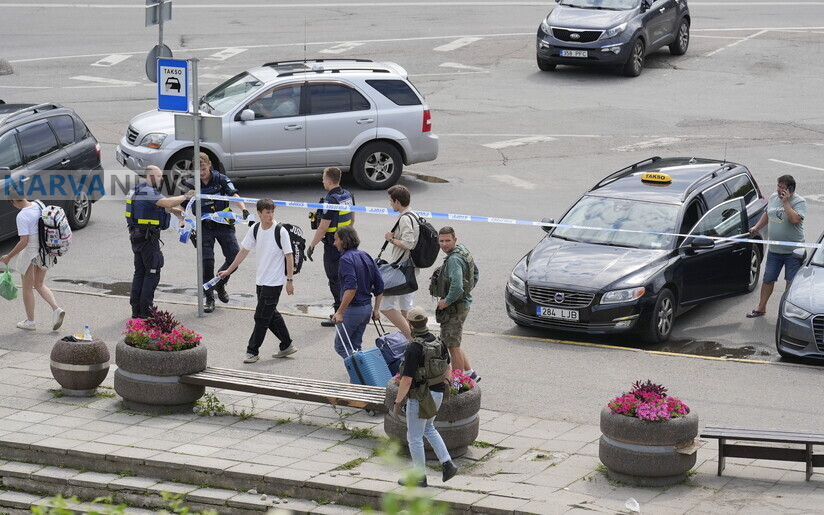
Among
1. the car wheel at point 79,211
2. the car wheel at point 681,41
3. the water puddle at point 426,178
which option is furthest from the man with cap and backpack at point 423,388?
the car wheel at point 681,41

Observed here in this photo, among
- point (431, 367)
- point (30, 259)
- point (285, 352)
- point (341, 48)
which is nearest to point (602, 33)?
point (341, 48)

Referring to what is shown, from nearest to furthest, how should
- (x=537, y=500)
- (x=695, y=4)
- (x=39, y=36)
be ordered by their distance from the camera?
(x=537, y=500), (x=39, y=36), (x=695, y=4)

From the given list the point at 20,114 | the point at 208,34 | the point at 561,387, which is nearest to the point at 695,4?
the point at 208,34

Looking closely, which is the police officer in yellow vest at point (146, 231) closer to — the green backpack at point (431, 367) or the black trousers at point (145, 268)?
the black trousers at point (145, 268)

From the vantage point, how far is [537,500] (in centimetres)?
929

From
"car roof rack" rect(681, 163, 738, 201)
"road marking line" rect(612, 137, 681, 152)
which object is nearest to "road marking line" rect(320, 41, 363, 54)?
"road marking line" rect(612, 137, 681, 152)

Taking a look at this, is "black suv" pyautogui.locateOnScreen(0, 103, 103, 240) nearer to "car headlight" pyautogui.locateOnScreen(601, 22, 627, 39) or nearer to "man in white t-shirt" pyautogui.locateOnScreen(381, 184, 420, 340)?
"man in white t-shirt" pyautogui.locateOnScreen(381, 184, 420, 340)

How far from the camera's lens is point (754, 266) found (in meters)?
15.9

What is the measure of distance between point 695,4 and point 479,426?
28946 millimetres

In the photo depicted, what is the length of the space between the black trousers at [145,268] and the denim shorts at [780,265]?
22.8 feet

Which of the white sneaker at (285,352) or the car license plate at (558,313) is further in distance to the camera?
the car license plate at (558,313)

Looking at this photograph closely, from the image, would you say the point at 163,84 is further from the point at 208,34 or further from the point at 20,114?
the point at 208,34

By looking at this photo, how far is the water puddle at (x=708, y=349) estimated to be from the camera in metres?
13.6

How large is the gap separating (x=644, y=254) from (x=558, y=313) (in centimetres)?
131
